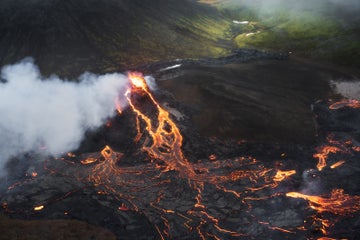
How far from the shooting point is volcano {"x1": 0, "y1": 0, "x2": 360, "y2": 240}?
832 inches

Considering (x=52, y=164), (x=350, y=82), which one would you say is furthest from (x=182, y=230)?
(x=350, y=82)

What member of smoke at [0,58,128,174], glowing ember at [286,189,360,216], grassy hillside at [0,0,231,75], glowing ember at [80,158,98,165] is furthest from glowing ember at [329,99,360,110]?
grassy hillside at [0,0,231,75]

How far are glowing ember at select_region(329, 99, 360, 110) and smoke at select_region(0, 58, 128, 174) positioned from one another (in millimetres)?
26719

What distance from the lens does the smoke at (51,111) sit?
31906 mm

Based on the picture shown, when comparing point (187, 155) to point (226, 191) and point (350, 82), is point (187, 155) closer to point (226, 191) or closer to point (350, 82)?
point (226, 191)

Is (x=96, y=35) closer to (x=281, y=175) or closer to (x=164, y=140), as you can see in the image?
(x=164, y=140)

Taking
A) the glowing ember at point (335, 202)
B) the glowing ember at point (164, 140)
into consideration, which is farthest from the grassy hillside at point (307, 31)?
the glowing ember at point (335, 202)

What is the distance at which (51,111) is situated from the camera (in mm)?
36594

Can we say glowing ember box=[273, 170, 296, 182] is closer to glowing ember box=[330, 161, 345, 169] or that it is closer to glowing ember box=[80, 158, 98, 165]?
glowing ember box=[330, 161, 345, 169]

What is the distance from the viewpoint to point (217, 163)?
1085 inches

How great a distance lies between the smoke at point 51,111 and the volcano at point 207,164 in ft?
3.99

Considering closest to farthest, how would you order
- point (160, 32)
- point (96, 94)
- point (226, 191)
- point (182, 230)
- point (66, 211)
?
point (182, 230) → point (66, 211) → point (226, 191) → point (96, 94) → point (160, 32)

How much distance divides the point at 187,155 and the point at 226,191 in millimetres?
6248

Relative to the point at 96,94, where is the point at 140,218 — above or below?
below
